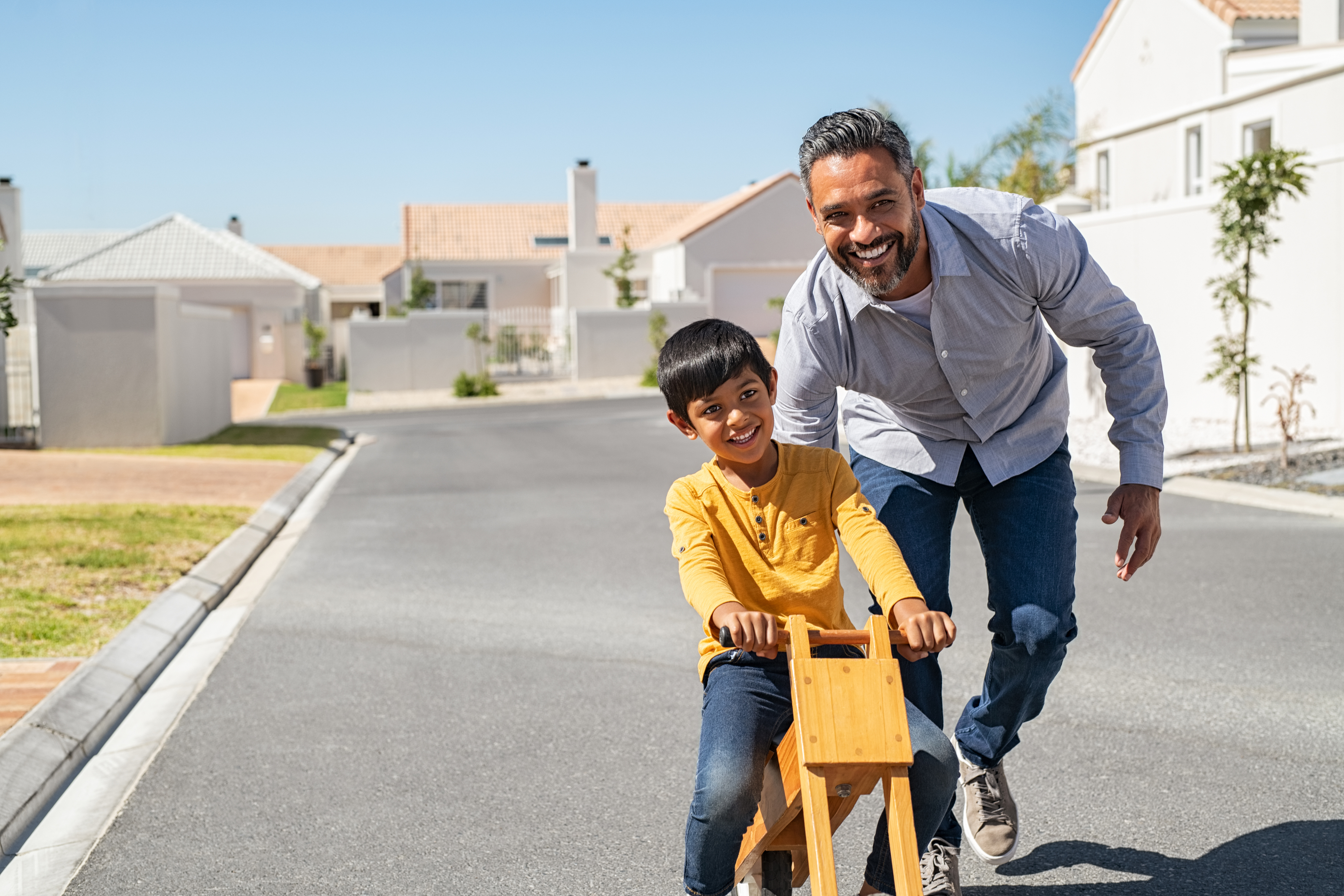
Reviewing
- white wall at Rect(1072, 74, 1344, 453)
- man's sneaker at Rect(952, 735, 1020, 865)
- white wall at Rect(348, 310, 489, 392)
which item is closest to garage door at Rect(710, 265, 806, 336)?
white wall at Rect(348, 310, 489, 392)

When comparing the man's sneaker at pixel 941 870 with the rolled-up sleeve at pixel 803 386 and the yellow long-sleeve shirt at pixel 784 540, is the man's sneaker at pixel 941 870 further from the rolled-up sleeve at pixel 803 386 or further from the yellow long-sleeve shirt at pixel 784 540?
the rolled-up sleeve at pixel 803 386

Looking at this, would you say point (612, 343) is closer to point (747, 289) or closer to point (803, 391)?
point (747, 289)

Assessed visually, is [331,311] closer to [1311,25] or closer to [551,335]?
[551,335]

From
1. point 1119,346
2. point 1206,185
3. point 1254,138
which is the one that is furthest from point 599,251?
point 1119,346

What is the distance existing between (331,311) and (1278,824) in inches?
2834

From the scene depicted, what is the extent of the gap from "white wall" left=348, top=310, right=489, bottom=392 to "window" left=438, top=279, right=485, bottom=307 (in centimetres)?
1849

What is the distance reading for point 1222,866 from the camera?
3.72 metres

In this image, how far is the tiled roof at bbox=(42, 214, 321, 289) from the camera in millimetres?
47531

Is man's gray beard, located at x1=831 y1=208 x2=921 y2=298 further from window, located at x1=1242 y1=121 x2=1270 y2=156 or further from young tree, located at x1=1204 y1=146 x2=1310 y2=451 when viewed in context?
window, located at x1=1242 y1=121 x2=1270 y2=156

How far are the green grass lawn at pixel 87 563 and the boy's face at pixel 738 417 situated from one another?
445cm

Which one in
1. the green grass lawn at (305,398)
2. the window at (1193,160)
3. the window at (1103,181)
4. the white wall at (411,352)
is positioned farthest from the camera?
the white wall at (411,352)

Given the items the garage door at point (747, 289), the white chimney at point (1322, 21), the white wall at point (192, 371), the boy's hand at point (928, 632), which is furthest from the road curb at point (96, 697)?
the garage door at point (747, 289)

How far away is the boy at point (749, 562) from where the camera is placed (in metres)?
2.94

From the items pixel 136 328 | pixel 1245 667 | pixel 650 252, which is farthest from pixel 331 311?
pixel 1245 667
